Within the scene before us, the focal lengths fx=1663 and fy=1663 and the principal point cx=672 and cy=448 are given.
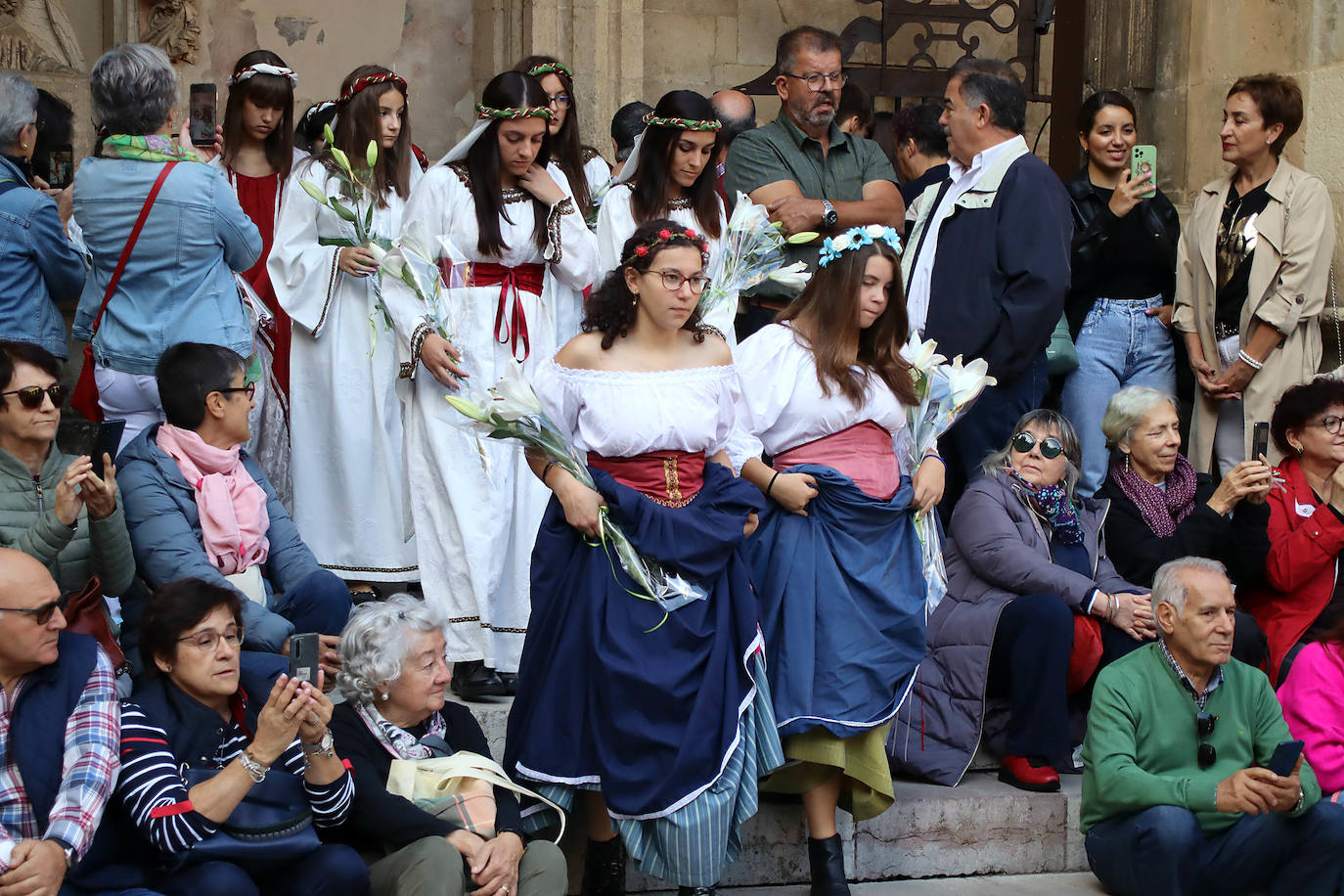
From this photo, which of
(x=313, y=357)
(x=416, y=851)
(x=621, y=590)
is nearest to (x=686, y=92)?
(x=313, y=357)

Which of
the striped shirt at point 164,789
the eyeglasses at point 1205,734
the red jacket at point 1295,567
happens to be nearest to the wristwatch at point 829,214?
the red jacket at point 1295,567

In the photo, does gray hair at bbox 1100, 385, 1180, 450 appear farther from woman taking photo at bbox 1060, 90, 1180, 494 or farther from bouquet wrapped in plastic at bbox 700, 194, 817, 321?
bouquet wrapped in plastic at bbox 700, 194, 817, 321

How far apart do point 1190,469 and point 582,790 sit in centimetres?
263

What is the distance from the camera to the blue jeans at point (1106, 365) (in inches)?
251

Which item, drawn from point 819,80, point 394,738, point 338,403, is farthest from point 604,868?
point 819,80

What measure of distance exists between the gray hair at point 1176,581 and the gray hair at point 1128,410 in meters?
0.95

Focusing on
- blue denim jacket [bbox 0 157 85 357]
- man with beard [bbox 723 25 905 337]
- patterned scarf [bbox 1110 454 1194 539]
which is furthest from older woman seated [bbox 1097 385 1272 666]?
blue denim jacket [bbox 0 157 85 357]

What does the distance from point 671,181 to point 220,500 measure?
6.42 ft

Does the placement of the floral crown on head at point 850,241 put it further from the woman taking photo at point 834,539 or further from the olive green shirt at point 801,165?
the olive green shirt at point 801,165

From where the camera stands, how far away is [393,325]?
5312 millimetres

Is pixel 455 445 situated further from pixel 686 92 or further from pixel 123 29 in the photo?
pixel 123 29

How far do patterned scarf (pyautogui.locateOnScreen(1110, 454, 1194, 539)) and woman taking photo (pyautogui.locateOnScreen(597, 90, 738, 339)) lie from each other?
1.44 meters

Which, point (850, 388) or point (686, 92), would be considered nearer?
point (850, 388)

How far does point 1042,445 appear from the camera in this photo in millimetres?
5504
